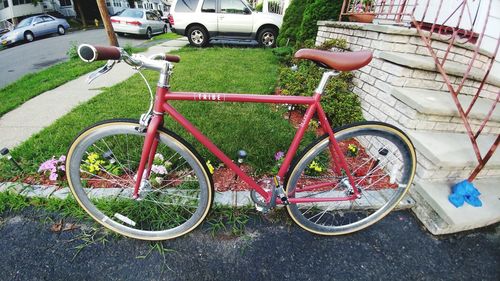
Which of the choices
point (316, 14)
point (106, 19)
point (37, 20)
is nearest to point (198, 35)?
point (106, 19)

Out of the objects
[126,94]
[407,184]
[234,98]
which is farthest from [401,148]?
[126,94]

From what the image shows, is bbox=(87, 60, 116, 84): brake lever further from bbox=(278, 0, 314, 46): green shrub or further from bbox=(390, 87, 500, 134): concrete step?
bbox=(278, 0, 314, 46): green shrub

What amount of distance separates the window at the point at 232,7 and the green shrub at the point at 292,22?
9.86 ft

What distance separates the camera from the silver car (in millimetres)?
13211

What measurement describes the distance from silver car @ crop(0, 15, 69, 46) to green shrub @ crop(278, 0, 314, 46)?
15135mm

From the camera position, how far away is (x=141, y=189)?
5.74 ft

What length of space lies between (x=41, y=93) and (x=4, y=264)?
4189mm

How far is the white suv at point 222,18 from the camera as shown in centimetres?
923

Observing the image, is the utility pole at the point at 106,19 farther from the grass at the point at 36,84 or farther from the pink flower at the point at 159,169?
the pink flower at the point at 159,169

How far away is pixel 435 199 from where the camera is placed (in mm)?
2055

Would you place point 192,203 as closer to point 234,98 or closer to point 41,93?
point 234,98

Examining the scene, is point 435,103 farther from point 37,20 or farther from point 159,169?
point 37,20

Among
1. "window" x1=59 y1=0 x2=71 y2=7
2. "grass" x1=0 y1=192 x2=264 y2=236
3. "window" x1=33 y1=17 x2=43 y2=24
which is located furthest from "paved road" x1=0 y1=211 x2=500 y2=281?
"window" x1=59 y1=0 x2=71 y2=7

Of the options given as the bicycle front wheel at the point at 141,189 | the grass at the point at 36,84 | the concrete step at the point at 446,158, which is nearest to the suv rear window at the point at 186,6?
the grass at the point at 36,84
